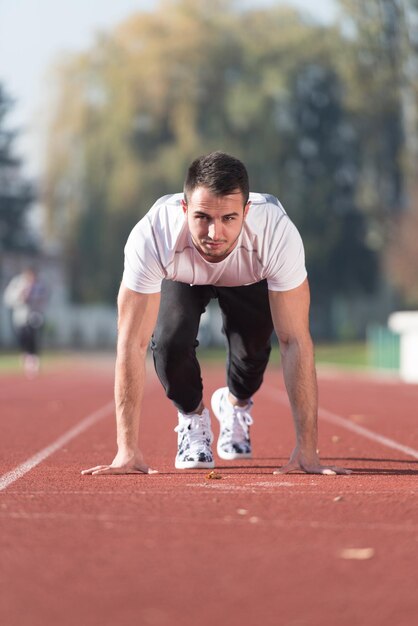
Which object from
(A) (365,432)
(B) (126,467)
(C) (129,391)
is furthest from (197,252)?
(A) (365,432)

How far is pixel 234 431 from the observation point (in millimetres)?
9273

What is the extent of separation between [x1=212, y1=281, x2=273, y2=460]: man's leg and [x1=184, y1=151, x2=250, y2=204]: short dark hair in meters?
1.23

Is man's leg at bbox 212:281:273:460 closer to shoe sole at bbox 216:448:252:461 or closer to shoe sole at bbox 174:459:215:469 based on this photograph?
shoe sole at bbox 216:448:252:461

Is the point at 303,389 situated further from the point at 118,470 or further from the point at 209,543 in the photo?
the point at 209,543

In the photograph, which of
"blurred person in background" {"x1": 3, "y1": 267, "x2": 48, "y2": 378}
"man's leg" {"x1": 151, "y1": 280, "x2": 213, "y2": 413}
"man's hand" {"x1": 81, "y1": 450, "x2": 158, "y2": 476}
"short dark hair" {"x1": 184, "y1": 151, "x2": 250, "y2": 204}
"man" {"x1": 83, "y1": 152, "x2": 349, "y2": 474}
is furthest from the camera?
"blurred person in background" {"x1": 3, "y1": 267, "x2": 48, "y2": 378}

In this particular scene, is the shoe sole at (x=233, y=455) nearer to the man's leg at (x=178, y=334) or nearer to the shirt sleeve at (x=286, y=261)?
the man's leg at (x=178, y=334)

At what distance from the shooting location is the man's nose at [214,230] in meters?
7.10

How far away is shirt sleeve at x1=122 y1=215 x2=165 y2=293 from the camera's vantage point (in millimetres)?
7383

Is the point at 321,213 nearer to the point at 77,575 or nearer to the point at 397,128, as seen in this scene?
the point at 397,128

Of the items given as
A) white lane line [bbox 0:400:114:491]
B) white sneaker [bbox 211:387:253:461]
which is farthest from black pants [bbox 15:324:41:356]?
white sneaker [bbox 211:387:253:461]

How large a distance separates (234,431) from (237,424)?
5 centimetres

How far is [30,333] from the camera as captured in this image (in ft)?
102

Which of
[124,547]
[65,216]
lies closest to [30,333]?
[65,216]

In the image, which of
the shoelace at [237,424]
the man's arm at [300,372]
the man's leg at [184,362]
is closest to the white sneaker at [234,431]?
the shoelace at [237,424]
